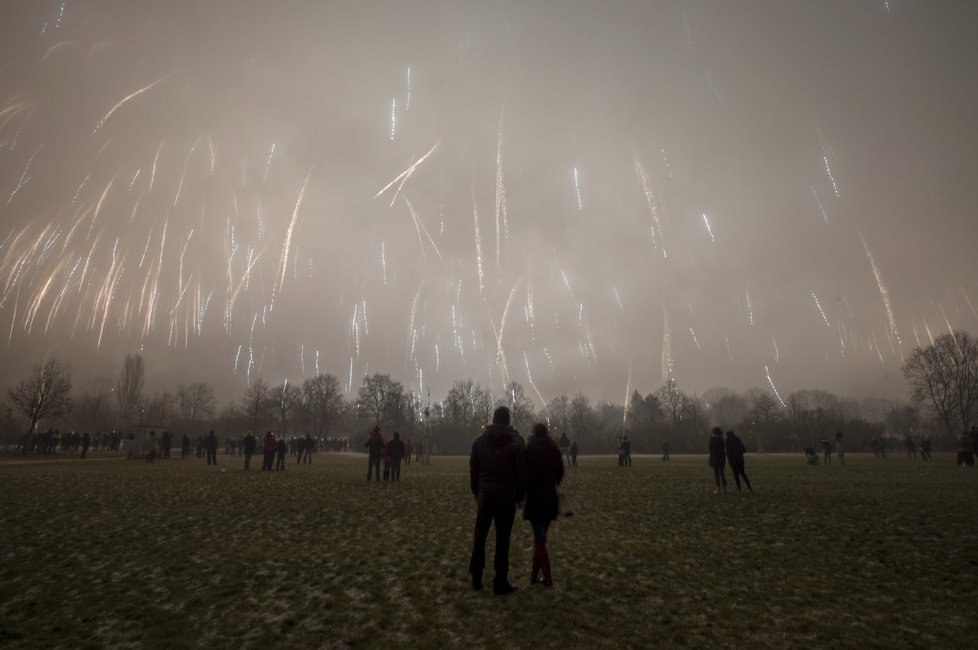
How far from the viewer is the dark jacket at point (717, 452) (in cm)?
1727

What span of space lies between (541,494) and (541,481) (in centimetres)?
17

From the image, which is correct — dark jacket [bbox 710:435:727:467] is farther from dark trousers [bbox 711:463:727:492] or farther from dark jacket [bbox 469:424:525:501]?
dark jacket [bbox 469:424:525:501]

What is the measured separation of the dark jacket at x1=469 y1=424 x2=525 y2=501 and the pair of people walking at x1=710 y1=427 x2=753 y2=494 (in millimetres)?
11966

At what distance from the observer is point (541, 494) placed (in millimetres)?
7070

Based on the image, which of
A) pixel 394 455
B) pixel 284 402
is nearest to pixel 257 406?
pixel 284 402

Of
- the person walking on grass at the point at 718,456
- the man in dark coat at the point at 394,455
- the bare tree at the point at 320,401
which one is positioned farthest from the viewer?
the bare tree at the point at 320,401

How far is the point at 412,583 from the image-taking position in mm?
6961

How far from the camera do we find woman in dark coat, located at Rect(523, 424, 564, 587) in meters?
6.83

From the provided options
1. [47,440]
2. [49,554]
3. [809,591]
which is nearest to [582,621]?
[809,591]

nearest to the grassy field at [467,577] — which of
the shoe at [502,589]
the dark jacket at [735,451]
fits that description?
the shoe at [502,589]

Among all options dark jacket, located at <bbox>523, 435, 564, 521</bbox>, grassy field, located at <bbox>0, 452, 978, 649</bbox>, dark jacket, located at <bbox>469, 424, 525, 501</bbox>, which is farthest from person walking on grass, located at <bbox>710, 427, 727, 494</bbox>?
dark jacket, located at <bbox>469, 424, 525, 501</bbox>

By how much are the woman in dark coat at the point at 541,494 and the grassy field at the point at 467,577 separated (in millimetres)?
377

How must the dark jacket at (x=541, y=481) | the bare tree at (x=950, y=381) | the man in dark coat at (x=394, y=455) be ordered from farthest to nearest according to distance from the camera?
the bare tree at (x=950, y=381), the man in dark coat at (x=394, y=455), the dark jacket at (x=541, y=481)

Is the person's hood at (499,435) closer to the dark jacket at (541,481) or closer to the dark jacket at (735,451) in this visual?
the dark jacket at (541,481)
